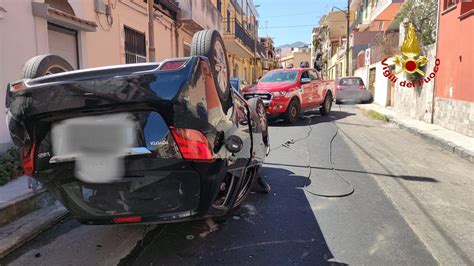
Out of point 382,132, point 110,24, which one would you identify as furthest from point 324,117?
point 110,24

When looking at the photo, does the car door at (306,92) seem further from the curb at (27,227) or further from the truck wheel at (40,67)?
the truck wheel at (40,67)

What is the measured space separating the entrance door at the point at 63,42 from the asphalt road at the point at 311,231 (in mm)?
4657

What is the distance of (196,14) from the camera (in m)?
15.4

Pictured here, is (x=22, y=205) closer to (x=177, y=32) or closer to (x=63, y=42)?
(x=63, y=42)

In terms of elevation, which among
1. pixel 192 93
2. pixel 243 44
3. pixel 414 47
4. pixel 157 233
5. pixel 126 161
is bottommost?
pixel 157 233

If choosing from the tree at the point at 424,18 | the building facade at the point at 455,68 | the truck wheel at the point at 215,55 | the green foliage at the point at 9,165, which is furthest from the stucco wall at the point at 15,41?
the tree at the point at 424,18

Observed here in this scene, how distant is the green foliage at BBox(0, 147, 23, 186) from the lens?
5.34 metres

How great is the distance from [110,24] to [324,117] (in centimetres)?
825

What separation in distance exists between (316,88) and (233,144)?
11305mm

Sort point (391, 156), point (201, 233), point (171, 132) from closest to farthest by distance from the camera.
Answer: point (171, 132), point (201, 233), point (391, 156)

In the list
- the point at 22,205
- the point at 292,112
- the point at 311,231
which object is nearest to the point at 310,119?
the point at 292,112

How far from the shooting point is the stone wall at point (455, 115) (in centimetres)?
941

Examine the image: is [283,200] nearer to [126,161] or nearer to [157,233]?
[157,233]

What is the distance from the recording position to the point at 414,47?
13070 mm
